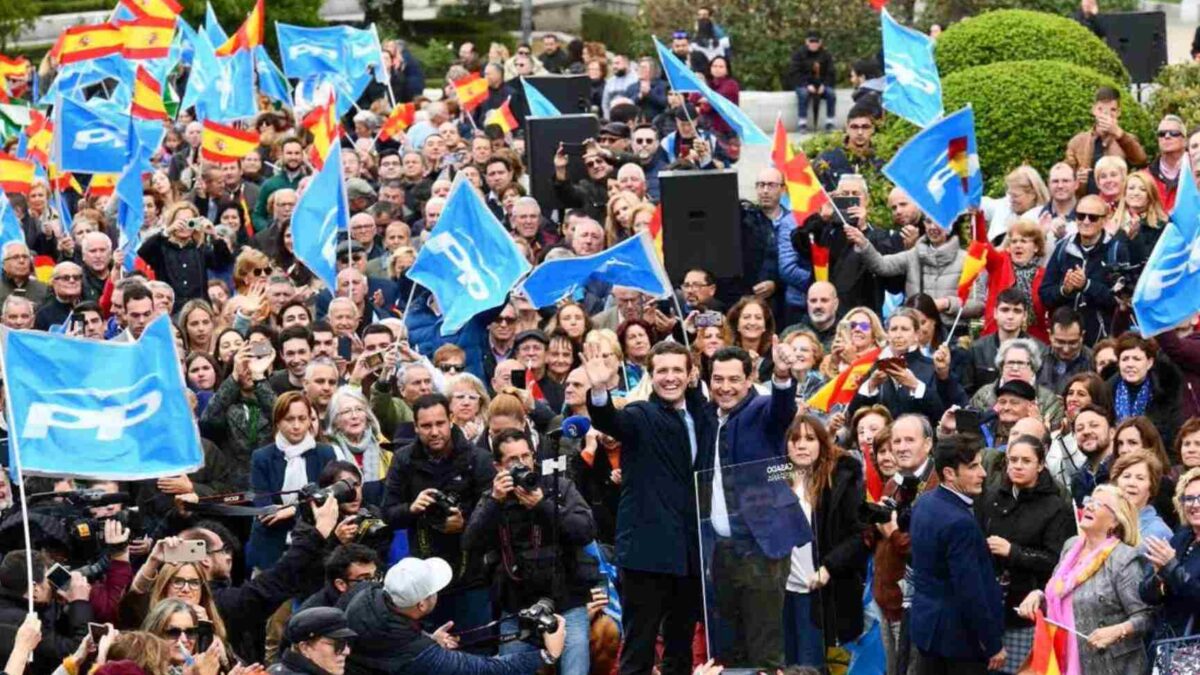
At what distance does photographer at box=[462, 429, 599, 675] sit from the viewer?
14.2 meters

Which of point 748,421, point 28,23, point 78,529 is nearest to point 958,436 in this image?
point 748,421

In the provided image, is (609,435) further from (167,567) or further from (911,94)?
(911,94)

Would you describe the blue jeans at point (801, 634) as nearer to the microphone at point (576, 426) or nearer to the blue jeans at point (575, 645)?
the blue jeans at point (575, 645)

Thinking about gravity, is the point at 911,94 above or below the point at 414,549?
above

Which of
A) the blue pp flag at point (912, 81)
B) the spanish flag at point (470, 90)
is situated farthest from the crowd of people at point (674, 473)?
the spanish flag at point (470, 90)

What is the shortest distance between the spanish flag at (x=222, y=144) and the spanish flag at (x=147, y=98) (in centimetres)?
43

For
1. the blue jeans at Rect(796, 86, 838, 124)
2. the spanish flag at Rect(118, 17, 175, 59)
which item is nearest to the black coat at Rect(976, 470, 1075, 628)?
the spanish flag at Rect(118, 17, 175, 59)

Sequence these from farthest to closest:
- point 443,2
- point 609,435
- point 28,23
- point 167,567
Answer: point 443,2
point 28,23
point 609,435
point 167,567

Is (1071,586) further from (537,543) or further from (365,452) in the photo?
(365,452)

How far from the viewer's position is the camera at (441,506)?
48.0 ft

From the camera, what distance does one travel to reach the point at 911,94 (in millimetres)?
21812

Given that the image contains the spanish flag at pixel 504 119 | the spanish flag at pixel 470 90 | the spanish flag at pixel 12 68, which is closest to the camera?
the spanish flag at pixel 504 119

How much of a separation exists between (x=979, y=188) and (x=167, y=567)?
7.17 metres

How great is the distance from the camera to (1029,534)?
13875mm
